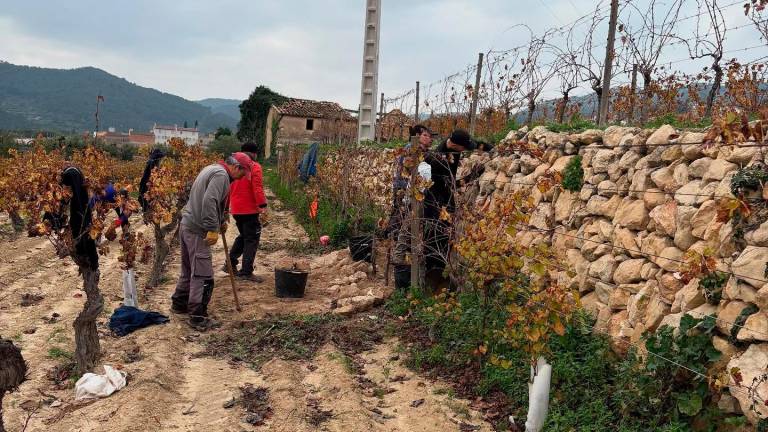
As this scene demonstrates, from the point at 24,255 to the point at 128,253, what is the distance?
523 cm

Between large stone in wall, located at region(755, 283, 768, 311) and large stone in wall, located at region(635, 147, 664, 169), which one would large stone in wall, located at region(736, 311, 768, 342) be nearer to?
large stone in wall, located at region(755, 283, 768, 311)

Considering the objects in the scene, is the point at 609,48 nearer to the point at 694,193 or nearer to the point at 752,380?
the point at 694,193

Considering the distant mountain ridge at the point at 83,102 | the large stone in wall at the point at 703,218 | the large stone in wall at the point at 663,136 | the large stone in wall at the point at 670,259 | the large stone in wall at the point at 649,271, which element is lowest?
the large stone in wall at the point at 649,271

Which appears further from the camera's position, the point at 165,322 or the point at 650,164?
the point at 165,322

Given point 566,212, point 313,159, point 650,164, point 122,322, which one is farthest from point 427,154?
Answer: point 313,159

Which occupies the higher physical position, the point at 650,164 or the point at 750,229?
the point at 650,164

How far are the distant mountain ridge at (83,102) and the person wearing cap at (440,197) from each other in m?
117

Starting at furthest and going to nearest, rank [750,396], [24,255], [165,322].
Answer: [24,255] → [165,322] → [750,396]

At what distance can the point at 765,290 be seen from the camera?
10.0 ft

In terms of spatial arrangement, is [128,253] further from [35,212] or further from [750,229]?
[750,229]

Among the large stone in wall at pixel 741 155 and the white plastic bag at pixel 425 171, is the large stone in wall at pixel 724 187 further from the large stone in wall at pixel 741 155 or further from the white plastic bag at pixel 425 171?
the white plastic bag at pixel 425 171

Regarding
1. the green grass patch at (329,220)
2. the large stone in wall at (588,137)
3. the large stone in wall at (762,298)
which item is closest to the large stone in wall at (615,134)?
the large stone in wall at (588,137)

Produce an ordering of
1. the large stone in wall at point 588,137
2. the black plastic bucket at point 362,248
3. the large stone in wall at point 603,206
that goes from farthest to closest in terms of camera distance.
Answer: the black plastic bucket at point 362,248 < the large stone in wall at point 588,137 < the large stone in wall at point 603,206

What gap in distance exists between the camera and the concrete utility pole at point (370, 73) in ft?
60.2
